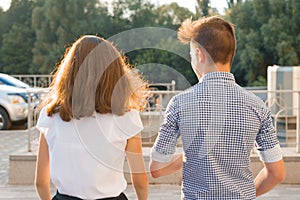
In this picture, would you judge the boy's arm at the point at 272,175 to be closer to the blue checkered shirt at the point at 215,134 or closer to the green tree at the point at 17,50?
the blue checkered shirt at the point at 215,134

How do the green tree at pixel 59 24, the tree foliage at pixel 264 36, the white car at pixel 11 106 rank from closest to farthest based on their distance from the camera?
1. the white car at pixel 11 106
2. the tree foliage at pixel 264 36
3. the green tree at pixel 59 24

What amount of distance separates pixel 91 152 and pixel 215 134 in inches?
20.4

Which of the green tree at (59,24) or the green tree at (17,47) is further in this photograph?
the green tree at (17,47)

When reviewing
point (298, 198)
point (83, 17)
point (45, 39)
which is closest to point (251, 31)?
point (83, 17)

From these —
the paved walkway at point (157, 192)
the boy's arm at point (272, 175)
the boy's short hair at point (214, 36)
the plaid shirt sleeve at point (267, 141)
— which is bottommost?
the paved walkway at point (157, 192)

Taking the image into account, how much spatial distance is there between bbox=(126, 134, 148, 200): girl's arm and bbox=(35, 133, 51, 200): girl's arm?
0.36 metres

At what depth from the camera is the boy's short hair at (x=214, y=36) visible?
6.26 feet

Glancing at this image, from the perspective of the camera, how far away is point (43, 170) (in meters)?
2.21

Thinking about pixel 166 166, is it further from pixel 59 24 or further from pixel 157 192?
pixel 59 24

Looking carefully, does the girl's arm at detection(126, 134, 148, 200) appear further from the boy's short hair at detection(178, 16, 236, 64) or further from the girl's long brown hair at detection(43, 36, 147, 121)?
the boy's short hair at detection(178, 16, 236, 64)

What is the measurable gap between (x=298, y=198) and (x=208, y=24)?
3724mm

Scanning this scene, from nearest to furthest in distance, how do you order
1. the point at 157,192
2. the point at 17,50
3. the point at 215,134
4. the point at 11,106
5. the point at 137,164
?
the point at 215,134, the point at 137,164, the point at 157,192, the point at 11,106, the point at 17,50

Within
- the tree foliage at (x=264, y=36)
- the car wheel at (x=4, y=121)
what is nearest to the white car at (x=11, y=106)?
the car wheel at (x=4, y=121)

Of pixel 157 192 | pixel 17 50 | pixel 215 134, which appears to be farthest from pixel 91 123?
pixel 17 50
